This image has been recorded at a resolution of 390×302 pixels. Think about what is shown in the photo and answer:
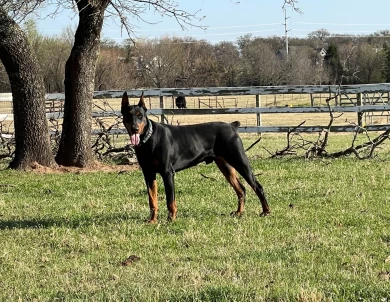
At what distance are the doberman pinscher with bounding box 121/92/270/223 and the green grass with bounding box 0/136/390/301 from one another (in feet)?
1.10

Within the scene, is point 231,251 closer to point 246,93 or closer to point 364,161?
point 364,161

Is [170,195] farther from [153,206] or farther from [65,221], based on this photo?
[65,221]

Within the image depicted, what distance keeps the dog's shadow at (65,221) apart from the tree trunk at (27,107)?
4.84 meters

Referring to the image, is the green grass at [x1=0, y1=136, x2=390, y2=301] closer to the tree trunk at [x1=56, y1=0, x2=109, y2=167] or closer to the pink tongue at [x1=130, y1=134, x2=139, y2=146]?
the pink tongue at [x1=130, y1=134, x2=139, y2=146]

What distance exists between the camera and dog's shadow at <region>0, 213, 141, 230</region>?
7.29 meters

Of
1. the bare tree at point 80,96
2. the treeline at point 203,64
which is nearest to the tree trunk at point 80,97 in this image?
the bare tree at point 80,96

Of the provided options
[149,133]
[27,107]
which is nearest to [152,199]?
[149,133]

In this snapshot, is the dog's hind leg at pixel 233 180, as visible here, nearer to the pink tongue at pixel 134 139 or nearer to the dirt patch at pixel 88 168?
the pink tongue at pixel 134 139

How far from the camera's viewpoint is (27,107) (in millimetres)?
12383

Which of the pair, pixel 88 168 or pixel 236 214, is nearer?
pixel 236 214

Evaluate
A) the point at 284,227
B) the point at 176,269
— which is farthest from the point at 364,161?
the point at 176,269

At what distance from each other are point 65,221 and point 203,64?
56.8 m

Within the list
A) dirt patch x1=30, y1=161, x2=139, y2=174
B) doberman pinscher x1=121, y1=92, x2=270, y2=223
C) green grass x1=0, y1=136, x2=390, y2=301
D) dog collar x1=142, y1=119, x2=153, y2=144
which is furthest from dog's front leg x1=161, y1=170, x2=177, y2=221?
dirt patch x1=30, y1=161, x2=139, y2=174

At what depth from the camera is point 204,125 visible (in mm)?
7766
